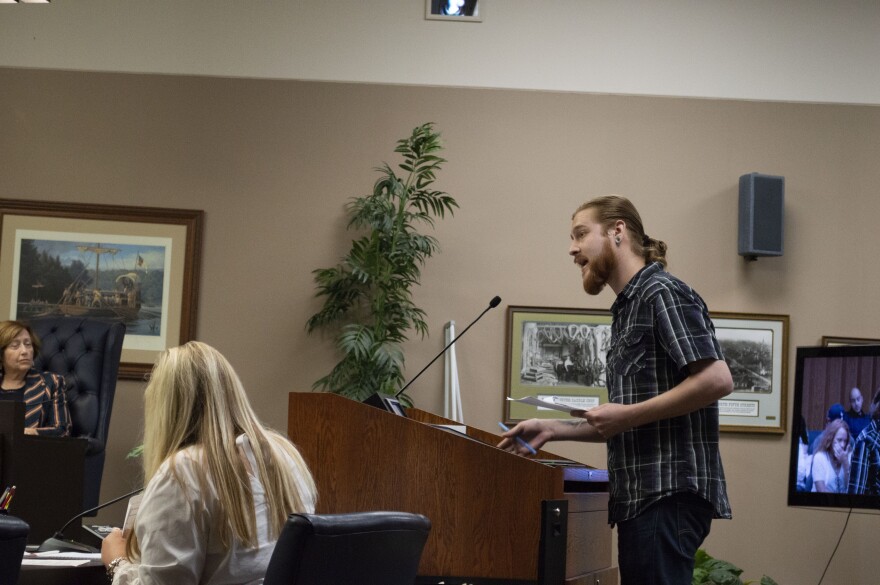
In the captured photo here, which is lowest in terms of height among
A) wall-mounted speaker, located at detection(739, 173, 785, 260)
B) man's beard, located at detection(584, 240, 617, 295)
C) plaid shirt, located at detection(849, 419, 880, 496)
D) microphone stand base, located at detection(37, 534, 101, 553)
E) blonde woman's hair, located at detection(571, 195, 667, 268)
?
microphone stand base, located at detection(37, 534, 101, 553)

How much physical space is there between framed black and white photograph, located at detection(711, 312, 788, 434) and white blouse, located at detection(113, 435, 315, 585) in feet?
14.5

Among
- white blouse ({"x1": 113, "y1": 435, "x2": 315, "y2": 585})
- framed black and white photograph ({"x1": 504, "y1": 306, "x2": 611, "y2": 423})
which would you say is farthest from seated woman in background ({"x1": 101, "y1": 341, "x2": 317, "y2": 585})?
framed black and white photograph ({"x1": 504, "y1": 306, "x2": 611, "y2": 423})

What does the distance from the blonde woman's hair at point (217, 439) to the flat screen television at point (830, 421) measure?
11.9 ft

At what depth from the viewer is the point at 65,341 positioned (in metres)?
5.50

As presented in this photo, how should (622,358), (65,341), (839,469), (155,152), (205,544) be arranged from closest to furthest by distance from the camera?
A: (205,544)
(622,358)
(839,469)
(65,341)
(155,152)

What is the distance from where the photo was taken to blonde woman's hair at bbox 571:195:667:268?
2564 millimetres

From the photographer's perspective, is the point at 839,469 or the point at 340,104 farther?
the point at 340,104

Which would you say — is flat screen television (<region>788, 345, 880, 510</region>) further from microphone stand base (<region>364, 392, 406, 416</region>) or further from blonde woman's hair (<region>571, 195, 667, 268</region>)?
microphone stand base (<region>364, 392, 406, 416</region>)

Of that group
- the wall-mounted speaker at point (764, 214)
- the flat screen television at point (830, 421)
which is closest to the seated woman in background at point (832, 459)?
the flat screen television at point (830, 421)

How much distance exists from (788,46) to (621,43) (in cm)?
102

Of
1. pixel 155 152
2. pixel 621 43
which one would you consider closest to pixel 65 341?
pixel 155 152

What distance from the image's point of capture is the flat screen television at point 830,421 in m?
4.87

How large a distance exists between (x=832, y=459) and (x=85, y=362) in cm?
389

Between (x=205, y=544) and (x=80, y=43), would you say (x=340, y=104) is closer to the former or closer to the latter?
(x=80, y=43)
